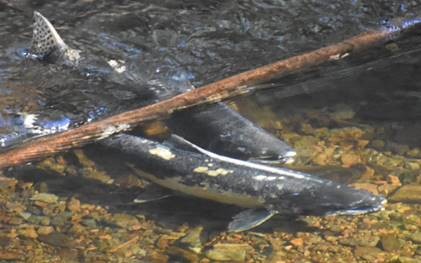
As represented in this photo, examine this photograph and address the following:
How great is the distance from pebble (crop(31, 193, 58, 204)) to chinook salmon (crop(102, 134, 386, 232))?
1.99 ft

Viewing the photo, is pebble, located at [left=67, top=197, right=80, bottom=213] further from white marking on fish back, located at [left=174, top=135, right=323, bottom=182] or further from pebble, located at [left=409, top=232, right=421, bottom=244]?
pebble, located at [left=409, top=232, right=421, bottom=244]

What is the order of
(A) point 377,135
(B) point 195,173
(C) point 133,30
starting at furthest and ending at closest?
(C) point 133,30 < (A) point 377,135 < (B) point 195,173

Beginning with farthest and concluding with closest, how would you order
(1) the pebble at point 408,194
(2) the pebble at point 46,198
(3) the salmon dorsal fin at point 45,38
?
(3) the salmon dorsal fin at point 45,38 → (2) the pebble at point 46,198 → (1) the pebble at point 408,194

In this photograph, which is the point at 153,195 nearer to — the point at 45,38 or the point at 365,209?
the point at 365,209

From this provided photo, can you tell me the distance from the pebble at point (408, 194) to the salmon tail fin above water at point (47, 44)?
3127mm

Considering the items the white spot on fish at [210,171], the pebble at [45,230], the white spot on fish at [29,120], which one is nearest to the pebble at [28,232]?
the pebble at [45,230]

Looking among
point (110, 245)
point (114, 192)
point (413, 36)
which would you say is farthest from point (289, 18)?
point (110, 245)

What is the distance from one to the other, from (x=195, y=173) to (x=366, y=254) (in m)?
1.17

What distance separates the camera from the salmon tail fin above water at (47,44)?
21.7 ft

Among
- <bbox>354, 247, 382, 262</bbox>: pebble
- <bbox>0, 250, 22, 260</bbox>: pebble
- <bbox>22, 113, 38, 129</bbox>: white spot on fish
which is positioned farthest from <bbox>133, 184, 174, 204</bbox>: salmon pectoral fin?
<bbox>22, 113, 38, 129</bbox>: white spot on fish

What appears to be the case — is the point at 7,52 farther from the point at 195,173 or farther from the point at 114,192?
the point at 195,173

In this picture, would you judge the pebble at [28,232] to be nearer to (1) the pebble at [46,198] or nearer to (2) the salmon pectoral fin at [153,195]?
(1) the pebble at [46,198]

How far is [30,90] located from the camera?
662 cm

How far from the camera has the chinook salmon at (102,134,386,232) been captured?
4699mm
